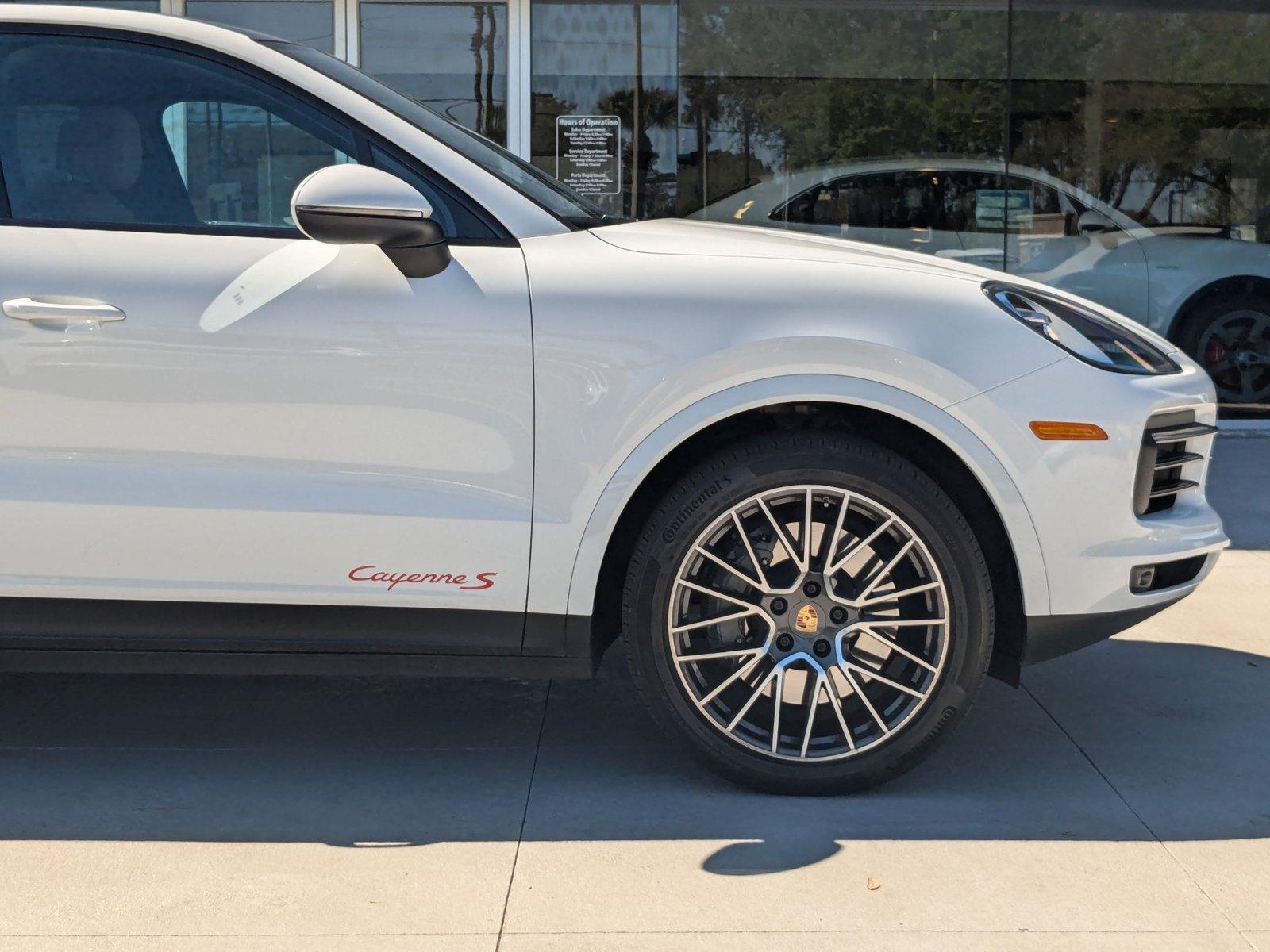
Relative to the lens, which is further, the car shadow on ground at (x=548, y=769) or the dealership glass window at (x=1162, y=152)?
the dealership glass window at (x=1162, y=152)

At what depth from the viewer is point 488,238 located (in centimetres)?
345

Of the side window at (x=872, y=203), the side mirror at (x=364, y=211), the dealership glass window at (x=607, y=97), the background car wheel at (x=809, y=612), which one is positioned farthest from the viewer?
the side window at (x=872, y=203)

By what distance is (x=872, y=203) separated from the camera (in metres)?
9.96

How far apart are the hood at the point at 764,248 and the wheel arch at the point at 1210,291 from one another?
6659mm

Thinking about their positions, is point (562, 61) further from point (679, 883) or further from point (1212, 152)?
point (679, 883)

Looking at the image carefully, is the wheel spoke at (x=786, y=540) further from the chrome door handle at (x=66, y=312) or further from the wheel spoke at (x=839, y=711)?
the chrome door handle at (x=66, y=312)

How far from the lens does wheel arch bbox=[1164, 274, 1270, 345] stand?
9.91 metres

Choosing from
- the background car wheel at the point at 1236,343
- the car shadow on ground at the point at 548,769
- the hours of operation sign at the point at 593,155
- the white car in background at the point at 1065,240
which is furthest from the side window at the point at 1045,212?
the car shadow on ground at the point at 548,769

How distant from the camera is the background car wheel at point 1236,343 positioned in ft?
32.8

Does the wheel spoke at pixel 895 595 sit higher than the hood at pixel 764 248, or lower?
lower

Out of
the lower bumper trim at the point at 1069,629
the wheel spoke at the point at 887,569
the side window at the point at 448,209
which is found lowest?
the lower bumper trim at the point at 1069,629

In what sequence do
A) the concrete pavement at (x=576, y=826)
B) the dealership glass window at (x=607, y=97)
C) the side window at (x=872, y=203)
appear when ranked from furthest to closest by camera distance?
1. the side window at (x=872, y=203)
2. the dealership glass window at (x=607, y=97)
3. the concrete pavement at (x=576, y=826)

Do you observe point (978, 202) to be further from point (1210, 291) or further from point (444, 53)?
point (444, 53)

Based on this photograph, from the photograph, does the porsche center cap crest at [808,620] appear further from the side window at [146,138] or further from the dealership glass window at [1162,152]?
the dealership glass window at [1162,152]
